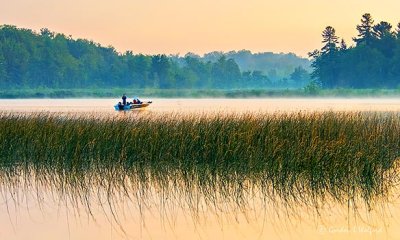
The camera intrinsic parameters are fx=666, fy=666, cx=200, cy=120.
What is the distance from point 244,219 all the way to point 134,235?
1.52 meters

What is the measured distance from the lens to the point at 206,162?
448 inches

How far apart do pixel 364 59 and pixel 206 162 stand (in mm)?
69236

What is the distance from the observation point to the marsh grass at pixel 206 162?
965 centimetres

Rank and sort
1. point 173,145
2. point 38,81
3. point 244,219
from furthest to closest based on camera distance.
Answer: point 38,81, point 173,145, point 244,219

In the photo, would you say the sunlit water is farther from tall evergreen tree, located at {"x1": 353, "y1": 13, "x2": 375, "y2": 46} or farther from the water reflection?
tall evergreen tree, located at {"x1": 353, "y1": 13, "x2": 375, "y2": 46}

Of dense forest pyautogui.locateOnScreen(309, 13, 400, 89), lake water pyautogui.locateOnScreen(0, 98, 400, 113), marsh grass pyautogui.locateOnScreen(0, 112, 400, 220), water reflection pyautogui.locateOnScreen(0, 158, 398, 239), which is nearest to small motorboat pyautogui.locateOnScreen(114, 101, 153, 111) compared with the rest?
lake water pyautogui.locateOnScreen(0, 98, 400, 113)

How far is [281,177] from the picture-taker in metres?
10.3

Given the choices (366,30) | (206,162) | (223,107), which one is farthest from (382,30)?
(206,162)

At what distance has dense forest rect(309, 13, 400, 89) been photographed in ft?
251

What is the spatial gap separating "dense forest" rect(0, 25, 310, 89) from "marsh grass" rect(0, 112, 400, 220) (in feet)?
270

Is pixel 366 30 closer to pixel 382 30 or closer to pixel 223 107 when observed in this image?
pixel 382 30

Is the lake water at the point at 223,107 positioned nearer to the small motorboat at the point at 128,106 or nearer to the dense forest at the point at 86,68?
the small motorboat at the point at 128,106

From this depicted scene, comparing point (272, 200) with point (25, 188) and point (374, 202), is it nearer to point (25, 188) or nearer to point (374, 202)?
point (374, 202)

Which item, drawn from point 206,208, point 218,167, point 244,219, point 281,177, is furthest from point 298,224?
point 218,167
